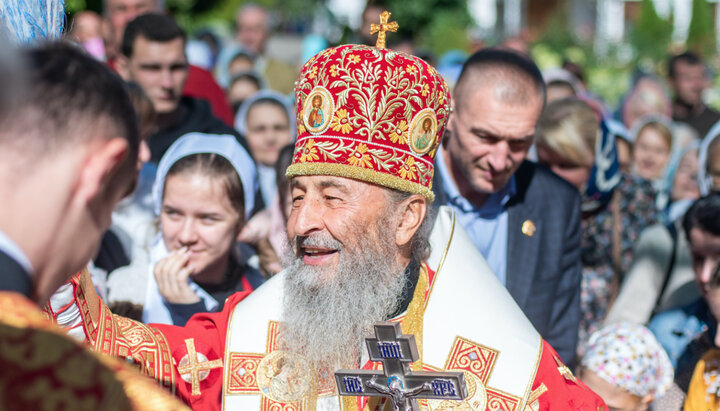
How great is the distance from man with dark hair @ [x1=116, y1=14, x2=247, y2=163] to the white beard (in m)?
2.79

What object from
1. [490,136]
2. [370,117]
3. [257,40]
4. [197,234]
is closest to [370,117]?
[370,117]

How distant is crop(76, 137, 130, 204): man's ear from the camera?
1675mm

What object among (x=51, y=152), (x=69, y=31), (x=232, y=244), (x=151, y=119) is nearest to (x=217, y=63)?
(x=151, y=119)

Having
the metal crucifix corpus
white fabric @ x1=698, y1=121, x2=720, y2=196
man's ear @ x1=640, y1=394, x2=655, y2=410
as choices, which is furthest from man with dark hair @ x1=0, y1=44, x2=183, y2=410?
white fabric @ x1=698, y1=121, x2=720, y2=196

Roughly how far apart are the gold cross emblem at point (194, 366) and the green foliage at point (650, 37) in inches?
693

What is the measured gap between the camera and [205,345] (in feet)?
10.4

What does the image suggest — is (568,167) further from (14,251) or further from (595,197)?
(14,251)

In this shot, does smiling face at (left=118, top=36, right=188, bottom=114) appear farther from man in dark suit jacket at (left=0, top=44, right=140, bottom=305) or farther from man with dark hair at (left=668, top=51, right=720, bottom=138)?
man with dark hair at (left=668, top=51, right=720, bottom=138)

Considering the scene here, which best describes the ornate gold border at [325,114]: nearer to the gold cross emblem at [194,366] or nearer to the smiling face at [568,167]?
the gold cross emblem at [194,366]

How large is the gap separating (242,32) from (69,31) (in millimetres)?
9404

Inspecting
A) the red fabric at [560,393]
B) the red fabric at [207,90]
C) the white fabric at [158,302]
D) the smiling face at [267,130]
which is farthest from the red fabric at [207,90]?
the red fabric at [560,393]

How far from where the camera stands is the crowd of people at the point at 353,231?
5.64 feet

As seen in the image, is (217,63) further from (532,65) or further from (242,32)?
(532,65)

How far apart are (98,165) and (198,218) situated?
2.59 metres
